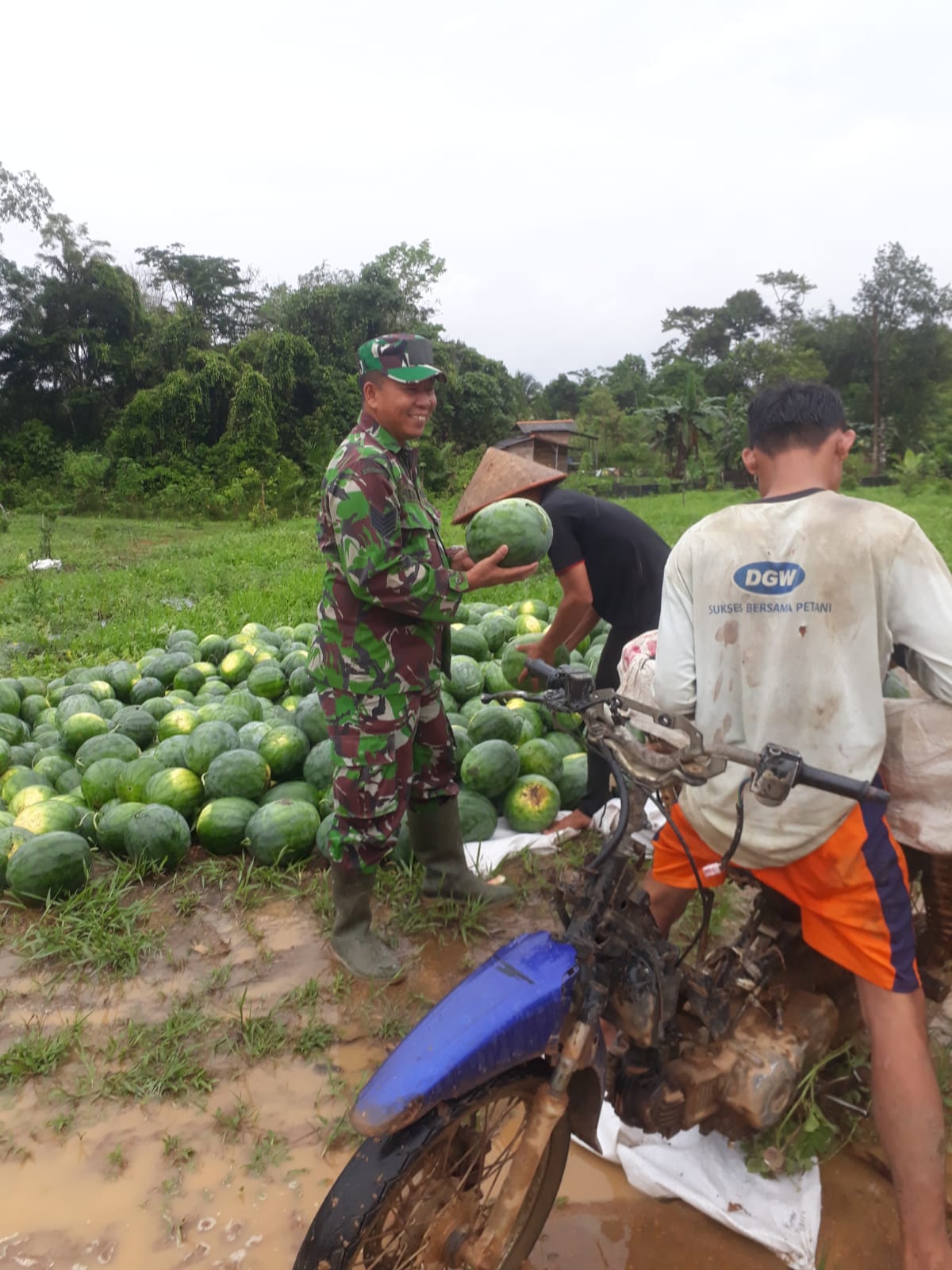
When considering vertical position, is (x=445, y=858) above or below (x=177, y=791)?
below

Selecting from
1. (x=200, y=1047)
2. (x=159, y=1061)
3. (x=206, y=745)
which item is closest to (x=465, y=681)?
(x=206, y=745)

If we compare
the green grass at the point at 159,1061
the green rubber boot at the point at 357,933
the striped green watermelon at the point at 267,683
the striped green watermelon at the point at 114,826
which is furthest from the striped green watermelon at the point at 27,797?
the green rubber boot at the point at 357,933

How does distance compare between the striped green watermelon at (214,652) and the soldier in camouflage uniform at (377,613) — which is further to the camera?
the striped green watermelon at (214,652)

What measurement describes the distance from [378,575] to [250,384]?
23.1 meters

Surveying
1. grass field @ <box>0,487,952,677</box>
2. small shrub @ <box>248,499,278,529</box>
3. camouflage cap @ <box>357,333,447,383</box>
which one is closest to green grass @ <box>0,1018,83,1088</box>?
camouflage cap @ <box>357,333,447,383</box>

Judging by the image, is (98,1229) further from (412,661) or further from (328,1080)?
(412,661)

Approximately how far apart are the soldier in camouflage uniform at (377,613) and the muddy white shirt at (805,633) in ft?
3.65

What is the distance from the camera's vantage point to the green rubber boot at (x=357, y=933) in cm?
314

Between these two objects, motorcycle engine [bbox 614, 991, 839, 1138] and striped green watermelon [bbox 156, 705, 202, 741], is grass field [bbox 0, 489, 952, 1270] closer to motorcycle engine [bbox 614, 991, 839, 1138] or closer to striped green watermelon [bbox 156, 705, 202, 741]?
motorcycle engine [bbox 614, 991, 839, 1138]

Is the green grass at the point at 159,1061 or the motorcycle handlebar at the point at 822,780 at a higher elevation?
the motorcycle handlebar at the point at 822,780

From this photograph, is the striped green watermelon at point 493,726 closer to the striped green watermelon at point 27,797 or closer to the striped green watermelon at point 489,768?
the striped green watermelon at point 489,768

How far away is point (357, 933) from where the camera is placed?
127 inches

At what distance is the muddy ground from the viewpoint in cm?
215

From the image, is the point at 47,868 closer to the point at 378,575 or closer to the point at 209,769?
the point at 209,769
